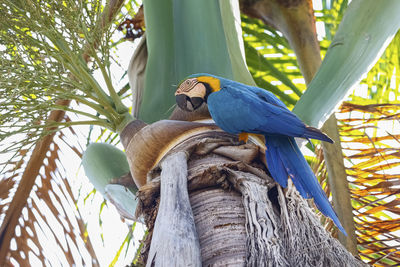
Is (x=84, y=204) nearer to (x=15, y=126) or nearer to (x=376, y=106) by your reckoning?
(x=15, y=126)

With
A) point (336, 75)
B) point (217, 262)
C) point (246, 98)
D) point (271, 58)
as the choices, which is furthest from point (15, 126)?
point (271, 58)

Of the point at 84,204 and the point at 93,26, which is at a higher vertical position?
the point at 93,26

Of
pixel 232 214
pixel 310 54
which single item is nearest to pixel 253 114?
pixel 232 214

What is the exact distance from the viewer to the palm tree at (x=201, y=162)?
3.58 ft

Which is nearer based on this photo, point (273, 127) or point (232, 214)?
Answer: point (232, 214)

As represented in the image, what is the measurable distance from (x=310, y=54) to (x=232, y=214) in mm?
1158

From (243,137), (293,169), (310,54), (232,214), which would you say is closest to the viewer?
(232,214)

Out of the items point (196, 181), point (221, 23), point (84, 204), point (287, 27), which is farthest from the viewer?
point (84, 204)

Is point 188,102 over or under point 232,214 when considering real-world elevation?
over

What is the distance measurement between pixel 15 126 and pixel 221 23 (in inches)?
30.0

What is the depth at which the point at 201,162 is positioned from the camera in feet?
4.42

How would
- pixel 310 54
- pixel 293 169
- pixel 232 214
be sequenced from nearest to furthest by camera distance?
pixel 232 214
pixel 293 169
pixel 310 54

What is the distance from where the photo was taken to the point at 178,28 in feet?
5.98

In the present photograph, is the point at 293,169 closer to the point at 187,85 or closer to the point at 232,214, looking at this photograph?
the point at 232,214
